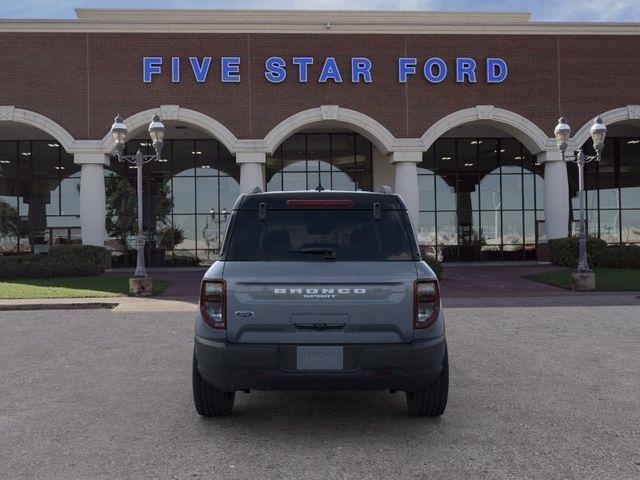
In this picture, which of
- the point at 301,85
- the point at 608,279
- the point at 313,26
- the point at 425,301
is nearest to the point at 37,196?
the point at 301,85

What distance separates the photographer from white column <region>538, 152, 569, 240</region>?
25078mm

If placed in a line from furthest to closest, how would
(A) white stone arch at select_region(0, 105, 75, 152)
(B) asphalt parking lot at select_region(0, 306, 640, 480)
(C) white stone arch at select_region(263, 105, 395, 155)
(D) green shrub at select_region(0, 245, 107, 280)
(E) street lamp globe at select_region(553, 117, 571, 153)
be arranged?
(C) white stone arch at select_region(263, 105, 395, 155) < (A) white stone arch at select_region(0, 105, 75, 152) < (D) green shrub at select_region(0, 245, 107, 280) < (E) street lamp globe at select_region(553, 117, 571, 153) < (B) asphalt parking lot at select_region(0, 306, 640, 480)

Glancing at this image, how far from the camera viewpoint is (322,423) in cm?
495

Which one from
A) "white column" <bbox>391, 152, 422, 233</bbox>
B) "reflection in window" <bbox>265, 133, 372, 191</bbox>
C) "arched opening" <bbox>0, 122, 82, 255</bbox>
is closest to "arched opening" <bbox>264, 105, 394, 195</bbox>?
"reflection in window" <bbox>265, 133, 372, 191</bbox>

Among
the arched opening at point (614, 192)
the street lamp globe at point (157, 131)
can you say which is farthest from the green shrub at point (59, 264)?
the arched opening at point (614, 192)

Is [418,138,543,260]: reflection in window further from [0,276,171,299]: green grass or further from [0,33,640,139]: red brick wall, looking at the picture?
[0,276,171,299]: green grass

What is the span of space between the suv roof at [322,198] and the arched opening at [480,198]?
26014mm

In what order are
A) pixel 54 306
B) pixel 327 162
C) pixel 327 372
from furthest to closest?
1. pixel 327 162
2. pixel 54 306
3. pixel 327 372

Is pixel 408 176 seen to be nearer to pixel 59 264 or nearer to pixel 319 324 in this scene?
pixel 59 264

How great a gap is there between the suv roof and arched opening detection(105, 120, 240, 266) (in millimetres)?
25162

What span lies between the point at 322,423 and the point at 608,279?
1636 centimetres

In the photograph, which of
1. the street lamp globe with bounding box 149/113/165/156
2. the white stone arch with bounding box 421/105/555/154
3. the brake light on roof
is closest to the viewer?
the brake light on roof

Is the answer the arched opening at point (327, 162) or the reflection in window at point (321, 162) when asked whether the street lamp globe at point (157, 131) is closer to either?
the arched opening at point (327, 162)

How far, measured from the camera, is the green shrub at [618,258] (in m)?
22.3
